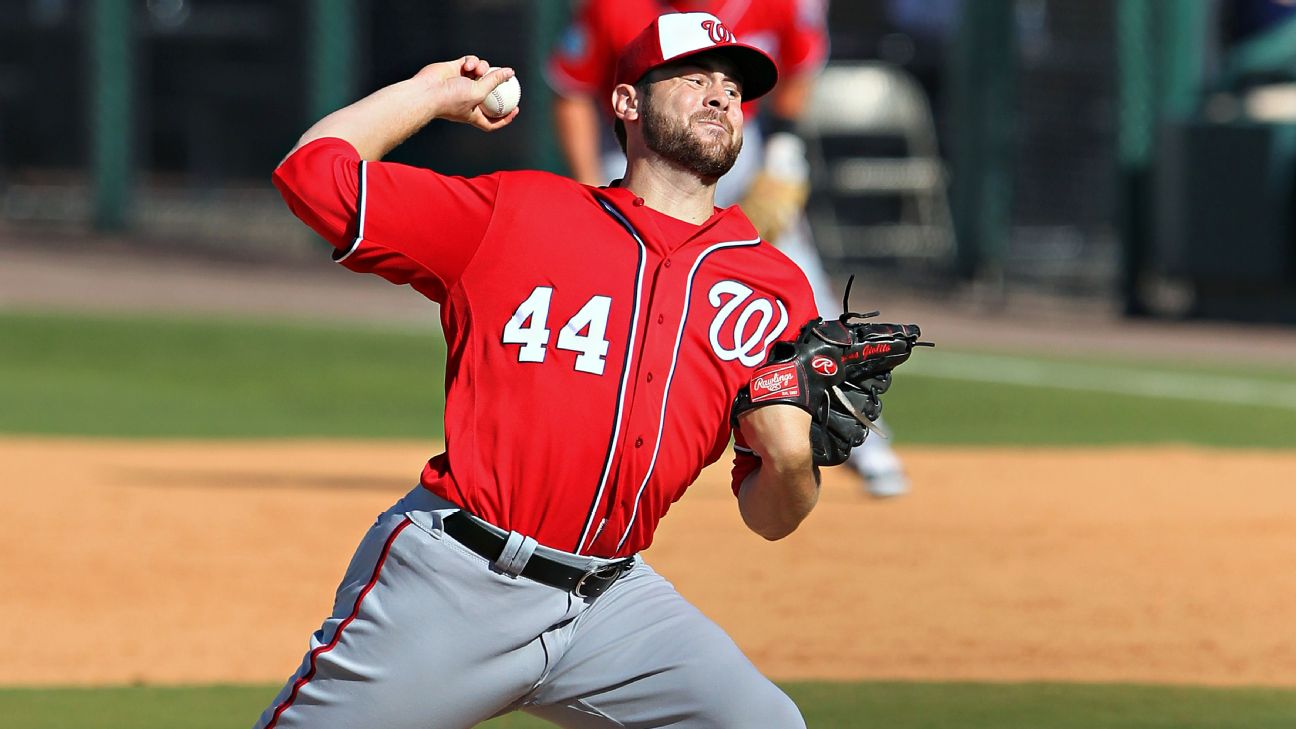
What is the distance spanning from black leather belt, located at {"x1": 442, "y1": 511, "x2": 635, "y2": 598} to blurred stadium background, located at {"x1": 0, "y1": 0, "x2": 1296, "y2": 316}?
1056 centimetres

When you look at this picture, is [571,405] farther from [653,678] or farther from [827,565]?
[827,565]

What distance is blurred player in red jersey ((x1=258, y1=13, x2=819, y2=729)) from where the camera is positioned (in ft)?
10.5

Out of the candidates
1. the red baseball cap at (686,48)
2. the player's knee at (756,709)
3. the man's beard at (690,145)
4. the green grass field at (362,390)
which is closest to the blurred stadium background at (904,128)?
the green grass field at (362,390)

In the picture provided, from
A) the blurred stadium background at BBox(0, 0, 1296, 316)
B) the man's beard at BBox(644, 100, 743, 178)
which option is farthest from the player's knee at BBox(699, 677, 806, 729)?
the blurred stadium background at BBox(0, 0, 1296, 316)

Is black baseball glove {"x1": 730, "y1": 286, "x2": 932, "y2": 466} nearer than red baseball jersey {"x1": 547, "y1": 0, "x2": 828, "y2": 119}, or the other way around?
black baseball glove {"x1": 730, "y1": 286, "x2": 932, "y2": 466}

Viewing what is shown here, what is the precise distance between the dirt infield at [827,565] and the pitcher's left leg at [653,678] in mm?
1682

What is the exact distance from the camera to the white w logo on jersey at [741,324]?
3.33 m

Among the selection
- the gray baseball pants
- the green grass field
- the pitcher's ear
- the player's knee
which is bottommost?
the green grass field

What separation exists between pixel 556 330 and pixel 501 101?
442 mm

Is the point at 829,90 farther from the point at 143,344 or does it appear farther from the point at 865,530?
the point at 865,530

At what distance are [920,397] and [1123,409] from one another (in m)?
1.07

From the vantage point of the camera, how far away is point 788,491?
10.8 feet

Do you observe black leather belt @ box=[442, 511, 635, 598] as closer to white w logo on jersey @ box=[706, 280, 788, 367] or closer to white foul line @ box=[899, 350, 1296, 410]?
white w logo on jersey @ box=[706, 280, 788, 367]

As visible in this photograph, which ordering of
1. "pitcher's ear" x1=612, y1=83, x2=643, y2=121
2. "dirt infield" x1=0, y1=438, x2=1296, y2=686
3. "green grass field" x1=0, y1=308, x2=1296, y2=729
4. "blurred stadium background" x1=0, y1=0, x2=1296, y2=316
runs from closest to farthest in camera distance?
"pitcher's ear" x1=612, y1=83, x2=643, y2=121, "dirt infield" x1=0, y1=438, x2=1296, y2=686, "green grass field" x1=0, y1=308, x2=1296, y2=729, "blurred stadium background" x1=0, y1=0, x2=1296, y2=316
